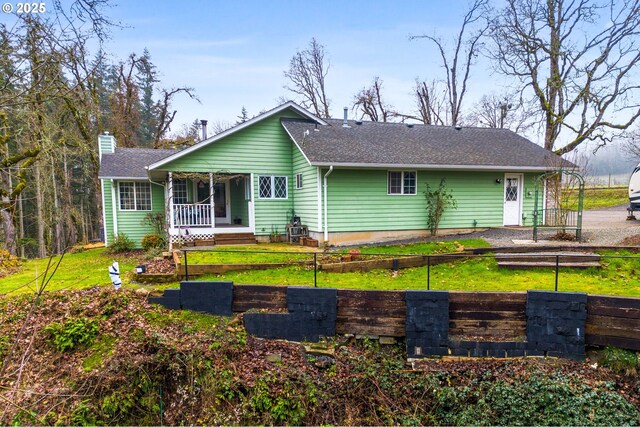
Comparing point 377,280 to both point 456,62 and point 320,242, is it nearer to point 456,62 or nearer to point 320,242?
point 320,242

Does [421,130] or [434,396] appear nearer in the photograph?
[434,396]

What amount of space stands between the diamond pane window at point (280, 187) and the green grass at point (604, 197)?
22.9 metres

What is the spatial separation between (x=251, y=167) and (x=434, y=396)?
32.1 ft

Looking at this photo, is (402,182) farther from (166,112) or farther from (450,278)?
(166,112)

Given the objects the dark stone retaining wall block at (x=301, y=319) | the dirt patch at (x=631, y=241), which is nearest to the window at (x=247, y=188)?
the dark stone retaining wall block at (x=301, y=319)

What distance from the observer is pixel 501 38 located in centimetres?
2038

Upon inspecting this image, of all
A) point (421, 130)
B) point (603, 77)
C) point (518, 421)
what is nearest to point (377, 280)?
point (518, 421)

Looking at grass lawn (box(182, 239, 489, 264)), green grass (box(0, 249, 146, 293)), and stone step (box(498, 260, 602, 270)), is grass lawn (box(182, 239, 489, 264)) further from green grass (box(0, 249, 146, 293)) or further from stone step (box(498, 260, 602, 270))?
green grass (box(0, 249, 146, 293))

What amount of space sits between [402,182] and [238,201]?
667 cm

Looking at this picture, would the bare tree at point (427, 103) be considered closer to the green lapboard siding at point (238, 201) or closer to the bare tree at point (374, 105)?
the bare tree at point (374, 105)

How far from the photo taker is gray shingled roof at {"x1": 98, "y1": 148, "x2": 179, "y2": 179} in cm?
1361

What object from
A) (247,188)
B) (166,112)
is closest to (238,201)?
(247,188)

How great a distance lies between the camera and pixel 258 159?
12.8m

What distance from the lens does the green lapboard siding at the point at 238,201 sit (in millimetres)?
13843
